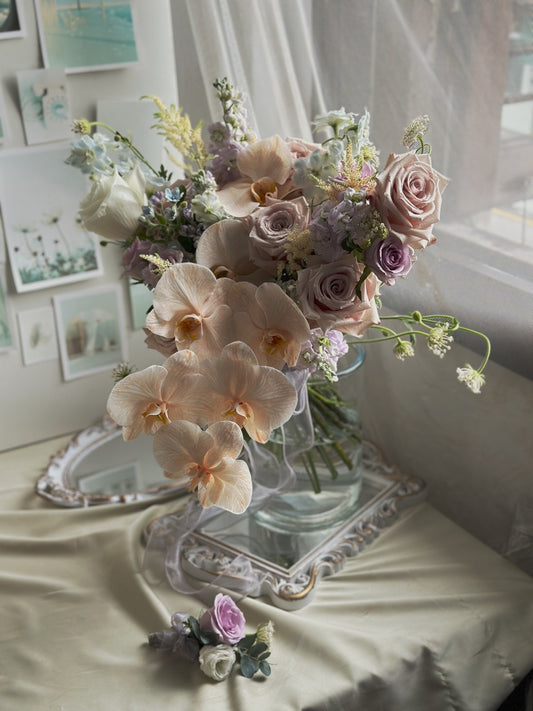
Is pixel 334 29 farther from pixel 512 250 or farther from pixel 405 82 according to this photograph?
pixel 512 250

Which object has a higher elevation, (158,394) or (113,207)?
(113,207)

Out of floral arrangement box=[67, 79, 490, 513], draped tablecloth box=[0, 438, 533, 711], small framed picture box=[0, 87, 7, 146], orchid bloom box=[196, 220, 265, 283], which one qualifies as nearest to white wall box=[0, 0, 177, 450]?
small framed picture box=[0, 87, 7, 146]

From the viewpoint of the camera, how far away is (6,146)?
1.40m

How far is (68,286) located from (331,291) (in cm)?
79

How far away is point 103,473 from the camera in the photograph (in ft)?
4.84

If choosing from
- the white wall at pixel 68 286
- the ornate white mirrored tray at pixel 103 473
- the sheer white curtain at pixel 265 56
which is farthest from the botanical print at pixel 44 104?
the ornate white mirrored tray at pixel 103 473

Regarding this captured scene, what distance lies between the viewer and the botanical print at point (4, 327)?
1.47 meters

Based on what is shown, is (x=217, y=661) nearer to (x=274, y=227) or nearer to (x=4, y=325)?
(x=274, y=227)

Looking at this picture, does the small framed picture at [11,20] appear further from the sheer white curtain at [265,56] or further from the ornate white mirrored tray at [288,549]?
the ornate white mirrored tray at [288,549]

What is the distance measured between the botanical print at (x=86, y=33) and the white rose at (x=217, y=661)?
38.6 inches

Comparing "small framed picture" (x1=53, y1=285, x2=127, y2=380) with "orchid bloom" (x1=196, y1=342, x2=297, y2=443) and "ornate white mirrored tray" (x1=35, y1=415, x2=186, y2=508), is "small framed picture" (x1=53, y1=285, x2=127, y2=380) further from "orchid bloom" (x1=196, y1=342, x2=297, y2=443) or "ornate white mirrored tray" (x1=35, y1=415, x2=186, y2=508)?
"orchid bloom" (x1=196, y1=342, x2=297, y2=443)

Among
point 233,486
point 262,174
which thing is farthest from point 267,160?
point 233,486

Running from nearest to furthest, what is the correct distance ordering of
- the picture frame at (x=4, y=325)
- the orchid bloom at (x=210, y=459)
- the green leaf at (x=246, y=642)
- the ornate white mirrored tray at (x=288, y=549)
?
the orchid bloom at (x=210, y=459), the green leaf at (x=246, y=642), the ornate white mirrored tray at (x=288, y=549), the picture frame at (x=4, y=325)

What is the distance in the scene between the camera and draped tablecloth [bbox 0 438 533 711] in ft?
3.29
